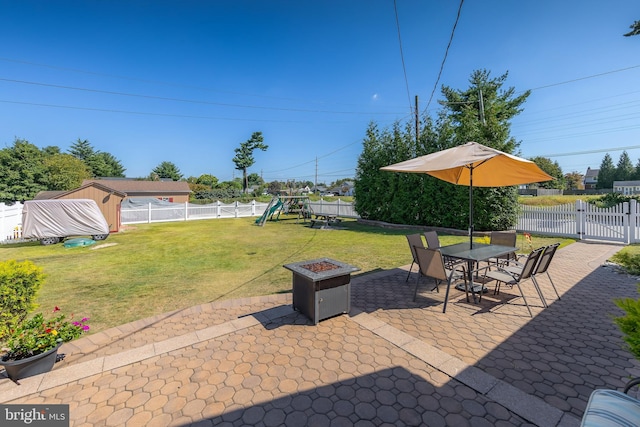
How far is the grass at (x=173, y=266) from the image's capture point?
4504 mm

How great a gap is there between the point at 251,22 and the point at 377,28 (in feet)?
30.4

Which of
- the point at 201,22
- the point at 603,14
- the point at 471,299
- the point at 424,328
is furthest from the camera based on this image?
Result: the point at 201,22

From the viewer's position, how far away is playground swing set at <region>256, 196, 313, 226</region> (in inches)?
670

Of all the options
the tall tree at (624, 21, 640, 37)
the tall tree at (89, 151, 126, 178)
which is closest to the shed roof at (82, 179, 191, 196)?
the tall tree at (89, 151, 126, 178)

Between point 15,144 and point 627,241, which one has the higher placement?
point 15,144

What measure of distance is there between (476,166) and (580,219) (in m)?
7.82

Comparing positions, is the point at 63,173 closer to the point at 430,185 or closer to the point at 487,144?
the point at 430,185

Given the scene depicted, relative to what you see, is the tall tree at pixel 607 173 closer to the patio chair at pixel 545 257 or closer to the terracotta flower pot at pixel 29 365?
the patio chair at pixel 545 257

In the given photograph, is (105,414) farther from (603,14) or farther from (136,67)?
(136,67)

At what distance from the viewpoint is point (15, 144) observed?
2942 cm

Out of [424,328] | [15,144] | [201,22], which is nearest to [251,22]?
[201,22]

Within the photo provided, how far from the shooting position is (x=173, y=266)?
6887mm

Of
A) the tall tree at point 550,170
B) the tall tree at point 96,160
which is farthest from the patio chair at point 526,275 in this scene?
the tall tree at point 550,170

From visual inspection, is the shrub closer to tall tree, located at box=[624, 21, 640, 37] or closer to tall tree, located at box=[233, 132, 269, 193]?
tall tree, located at box=[624, 21, 640, 37]
